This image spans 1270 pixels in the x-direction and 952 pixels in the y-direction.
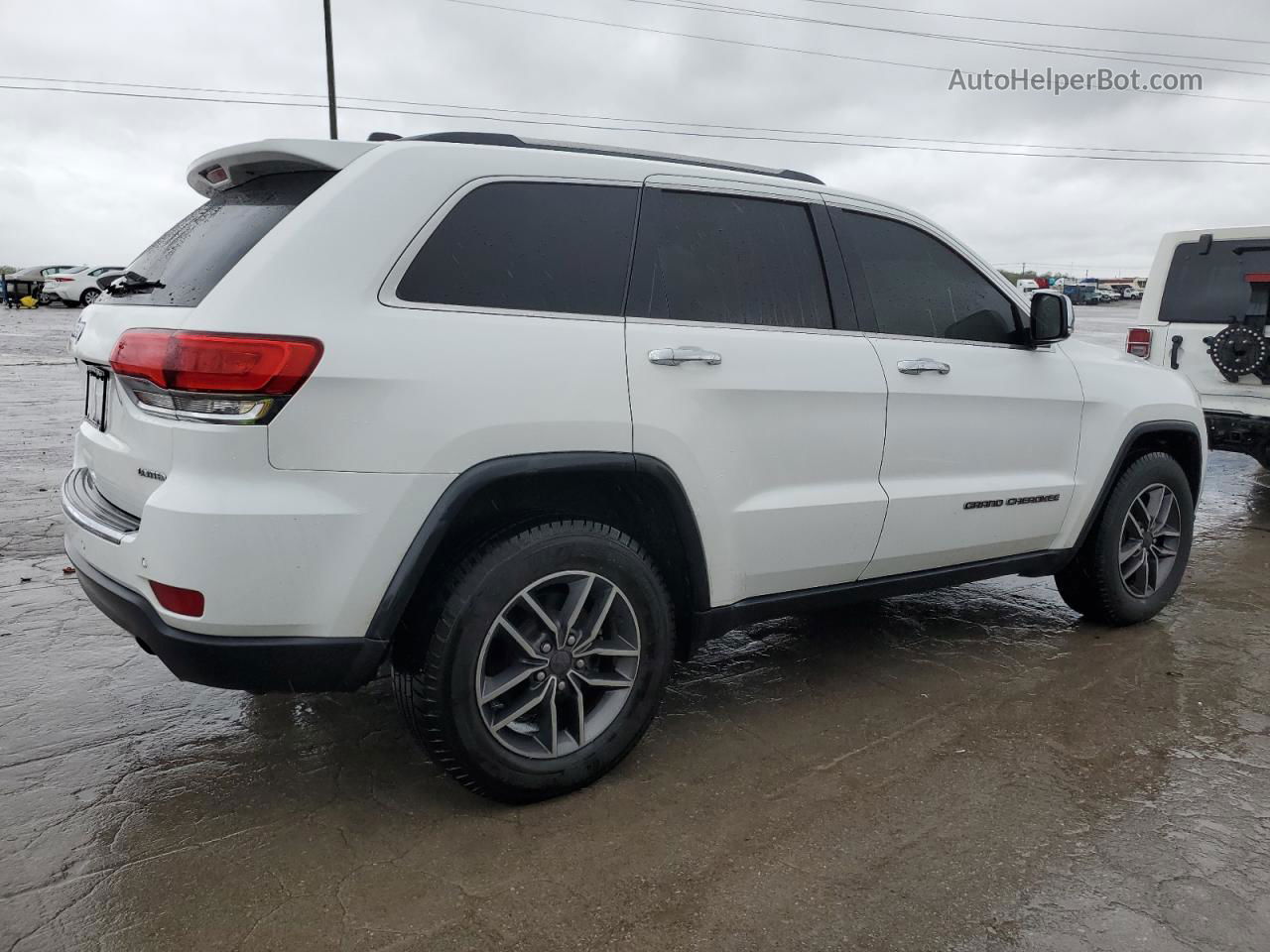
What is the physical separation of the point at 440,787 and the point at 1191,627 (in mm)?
3635

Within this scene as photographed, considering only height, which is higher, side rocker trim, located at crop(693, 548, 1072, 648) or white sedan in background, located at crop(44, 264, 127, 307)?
white sedan in background, located at crop(44, 264, 127, 307)

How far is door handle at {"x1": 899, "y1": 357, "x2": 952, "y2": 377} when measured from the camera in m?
3.68

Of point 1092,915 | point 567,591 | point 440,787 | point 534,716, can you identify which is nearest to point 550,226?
point 567,591

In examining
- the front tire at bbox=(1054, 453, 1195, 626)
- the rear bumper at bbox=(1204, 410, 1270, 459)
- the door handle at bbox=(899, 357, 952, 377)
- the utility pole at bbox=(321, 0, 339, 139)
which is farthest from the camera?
the utility pole at bbox=(321, 0, 339, 139)

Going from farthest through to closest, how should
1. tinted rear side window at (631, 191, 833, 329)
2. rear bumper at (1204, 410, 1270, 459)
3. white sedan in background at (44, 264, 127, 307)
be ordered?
white sedan in background at (44, 264, 127, 307)
rear bumper at (1204, 410, 1270, 459)
tinted rear side window at (631, 191, 833, 329)

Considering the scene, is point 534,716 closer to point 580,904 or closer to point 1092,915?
point 580,904

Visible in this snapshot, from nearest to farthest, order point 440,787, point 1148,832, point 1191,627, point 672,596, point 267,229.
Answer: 1. point 267,229
2. point 1148,832
3. point 440,787
4. point 672,596
5. point 1191,627

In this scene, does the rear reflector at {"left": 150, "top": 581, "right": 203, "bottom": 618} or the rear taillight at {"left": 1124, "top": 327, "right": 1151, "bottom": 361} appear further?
the rear taillight at {"left": 1124, "top": 327, "right": 1151, "bottom": 361}

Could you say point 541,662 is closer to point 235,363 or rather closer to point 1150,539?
point 235,363

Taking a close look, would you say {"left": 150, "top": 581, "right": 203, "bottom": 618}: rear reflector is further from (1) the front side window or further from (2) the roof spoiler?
(1) the front side window

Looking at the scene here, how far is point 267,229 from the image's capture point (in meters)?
2.70

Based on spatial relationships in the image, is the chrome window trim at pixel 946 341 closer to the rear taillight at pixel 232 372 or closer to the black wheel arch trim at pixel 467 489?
the black wheel arch trim at pixel 467 489

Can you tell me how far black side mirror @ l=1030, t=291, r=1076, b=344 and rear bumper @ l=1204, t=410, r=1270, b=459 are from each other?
3.58 meters

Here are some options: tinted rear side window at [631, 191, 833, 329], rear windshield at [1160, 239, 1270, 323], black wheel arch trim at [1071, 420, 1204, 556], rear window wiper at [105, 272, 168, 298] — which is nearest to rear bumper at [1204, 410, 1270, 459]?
rear windshield at [1160, 239, 1270, 323]
